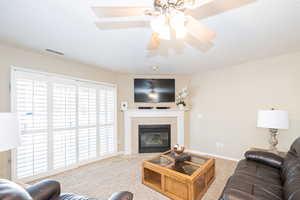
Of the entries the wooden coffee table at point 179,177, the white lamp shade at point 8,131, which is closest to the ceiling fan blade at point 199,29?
the wooden coffee table at point 179,177

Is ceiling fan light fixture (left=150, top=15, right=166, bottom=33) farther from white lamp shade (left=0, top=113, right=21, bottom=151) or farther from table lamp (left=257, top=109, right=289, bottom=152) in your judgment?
table lamp (left=257, top=109, right=289, bottom=152)

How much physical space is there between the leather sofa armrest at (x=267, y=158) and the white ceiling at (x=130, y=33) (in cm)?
171

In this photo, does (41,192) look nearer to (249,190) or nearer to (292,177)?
(249,190)

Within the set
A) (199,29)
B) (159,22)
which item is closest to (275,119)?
(199,29)

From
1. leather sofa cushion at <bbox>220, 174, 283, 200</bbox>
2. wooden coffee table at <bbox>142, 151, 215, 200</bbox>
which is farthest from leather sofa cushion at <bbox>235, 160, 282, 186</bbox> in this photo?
wooden coffee table at <bbox>142, 151, 215, 200</bbox>

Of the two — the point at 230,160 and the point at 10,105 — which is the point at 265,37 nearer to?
the point at 230,160

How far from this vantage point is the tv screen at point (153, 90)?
13.6ft

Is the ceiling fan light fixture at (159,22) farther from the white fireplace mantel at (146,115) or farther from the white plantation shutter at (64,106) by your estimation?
the white fireplace mantel at (146,115)

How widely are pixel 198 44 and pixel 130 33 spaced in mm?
1133

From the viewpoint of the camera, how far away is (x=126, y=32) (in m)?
1.96

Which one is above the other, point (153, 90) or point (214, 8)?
point (214, 8)

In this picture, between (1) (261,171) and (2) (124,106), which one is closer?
(1) (261,171)

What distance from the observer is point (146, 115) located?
409cm

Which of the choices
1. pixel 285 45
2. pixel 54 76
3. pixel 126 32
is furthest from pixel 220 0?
pixel 54 76
